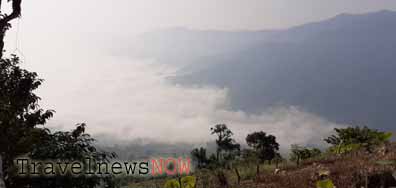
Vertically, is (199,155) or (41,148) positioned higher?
(41,148)

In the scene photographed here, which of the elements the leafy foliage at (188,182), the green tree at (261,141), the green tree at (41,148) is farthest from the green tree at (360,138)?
the green tree at (261,141)

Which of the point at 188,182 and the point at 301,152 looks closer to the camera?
the point at 188,182

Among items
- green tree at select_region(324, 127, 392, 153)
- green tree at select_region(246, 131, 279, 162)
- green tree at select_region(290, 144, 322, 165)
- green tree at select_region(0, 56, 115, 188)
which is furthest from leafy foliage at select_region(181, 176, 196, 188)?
green tree at select_region(246, 131, 279, 162)

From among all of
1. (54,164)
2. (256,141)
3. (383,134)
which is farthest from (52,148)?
(256,141)

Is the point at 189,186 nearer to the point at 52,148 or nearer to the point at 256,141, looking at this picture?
the point at 52,148

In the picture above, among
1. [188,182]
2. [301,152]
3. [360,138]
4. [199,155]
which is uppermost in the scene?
[360,138]

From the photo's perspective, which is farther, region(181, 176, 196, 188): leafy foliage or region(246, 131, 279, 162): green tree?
region(246, 131, 279, 162): green tree

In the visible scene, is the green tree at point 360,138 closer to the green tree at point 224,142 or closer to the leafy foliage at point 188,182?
the leafy foliage at point 188,182

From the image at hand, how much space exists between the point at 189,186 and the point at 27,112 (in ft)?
16.1

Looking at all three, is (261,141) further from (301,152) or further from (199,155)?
(301,152)

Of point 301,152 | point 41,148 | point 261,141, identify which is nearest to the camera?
point 41,148

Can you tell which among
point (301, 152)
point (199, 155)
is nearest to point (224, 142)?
point (199, 155)

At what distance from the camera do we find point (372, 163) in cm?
942

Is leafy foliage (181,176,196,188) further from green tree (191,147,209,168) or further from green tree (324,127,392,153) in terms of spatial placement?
green tree (191,147,209,168)
